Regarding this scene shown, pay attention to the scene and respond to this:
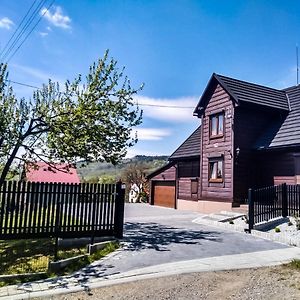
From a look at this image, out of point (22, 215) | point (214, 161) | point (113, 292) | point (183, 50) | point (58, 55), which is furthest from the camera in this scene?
point (214, 161)

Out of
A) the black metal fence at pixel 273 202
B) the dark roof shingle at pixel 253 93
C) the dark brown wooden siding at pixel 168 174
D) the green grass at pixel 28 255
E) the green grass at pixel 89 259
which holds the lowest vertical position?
the green grass at pixel 28 255

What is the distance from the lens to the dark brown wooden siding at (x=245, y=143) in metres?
18.1

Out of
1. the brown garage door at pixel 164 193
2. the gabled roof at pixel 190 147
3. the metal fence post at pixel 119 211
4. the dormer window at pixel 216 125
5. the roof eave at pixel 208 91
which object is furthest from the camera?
the brown garage door at pixel 164 193

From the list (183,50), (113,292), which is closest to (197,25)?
(183,50)

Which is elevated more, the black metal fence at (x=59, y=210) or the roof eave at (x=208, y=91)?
the roof eave at (x=208, y=91)

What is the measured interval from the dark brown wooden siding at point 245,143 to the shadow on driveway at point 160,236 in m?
6.20

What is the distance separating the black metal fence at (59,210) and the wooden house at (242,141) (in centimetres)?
953

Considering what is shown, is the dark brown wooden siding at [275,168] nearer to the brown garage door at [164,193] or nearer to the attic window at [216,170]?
the attic window at [216,170]

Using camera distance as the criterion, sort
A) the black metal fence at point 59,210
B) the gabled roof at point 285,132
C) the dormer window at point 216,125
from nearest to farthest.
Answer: the black metal fence at point 59,210 → the gabled roof at point 285,132 → the dormer window at point 216,125

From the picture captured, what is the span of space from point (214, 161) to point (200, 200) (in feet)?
8.92

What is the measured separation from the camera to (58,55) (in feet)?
39.3

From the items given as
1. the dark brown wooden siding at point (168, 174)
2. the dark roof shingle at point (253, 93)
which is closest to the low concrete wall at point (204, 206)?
the dark brown wooden siding at point (168, 174)

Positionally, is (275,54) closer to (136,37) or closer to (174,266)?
(136,37)

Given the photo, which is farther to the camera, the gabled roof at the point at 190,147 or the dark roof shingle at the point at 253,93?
the gabled roof at the point at 190,147
